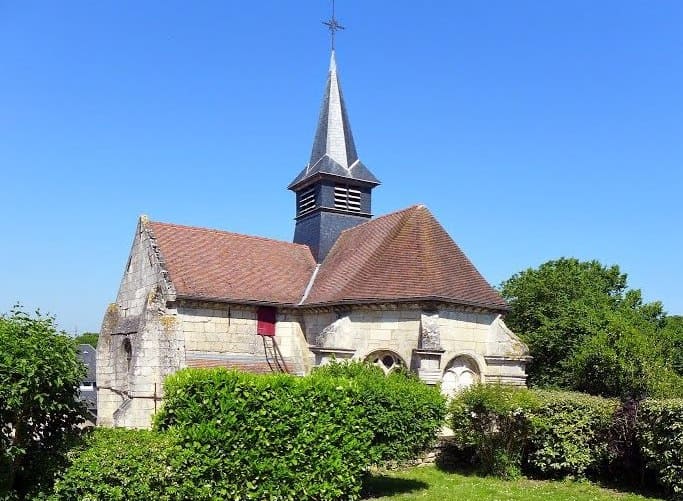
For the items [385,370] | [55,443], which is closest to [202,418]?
[55,443]

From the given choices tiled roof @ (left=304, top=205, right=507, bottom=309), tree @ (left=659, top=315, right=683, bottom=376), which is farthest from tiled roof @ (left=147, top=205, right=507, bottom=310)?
tree @ (left=659, top=315, right=683, bottom=376)

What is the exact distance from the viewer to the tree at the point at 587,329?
1927cm

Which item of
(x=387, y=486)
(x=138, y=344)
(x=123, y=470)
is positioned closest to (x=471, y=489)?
(x=387, y=486)

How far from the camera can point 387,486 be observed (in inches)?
517

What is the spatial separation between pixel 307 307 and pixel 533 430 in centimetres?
773

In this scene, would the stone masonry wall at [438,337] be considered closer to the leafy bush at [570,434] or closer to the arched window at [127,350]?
the leafy bush at [570,434]

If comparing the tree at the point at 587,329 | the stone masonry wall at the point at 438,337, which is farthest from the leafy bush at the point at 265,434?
the tree at the point at 587,329

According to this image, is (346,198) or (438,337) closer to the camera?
(438,337)

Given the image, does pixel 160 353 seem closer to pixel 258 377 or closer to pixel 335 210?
pixel 258 377

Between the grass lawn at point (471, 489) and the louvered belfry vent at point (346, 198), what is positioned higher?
the louvered belfry vent at point (346, 198)

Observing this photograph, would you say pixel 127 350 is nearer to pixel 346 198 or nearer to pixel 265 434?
pixel 346 198

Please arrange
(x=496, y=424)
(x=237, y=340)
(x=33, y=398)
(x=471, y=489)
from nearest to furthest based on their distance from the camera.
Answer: (x=33, y=398) < (x=471, y=489) < (x=496, y=424) < (x=237, y=340)

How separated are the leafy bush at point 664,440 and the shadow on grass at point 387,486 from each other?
4726mm

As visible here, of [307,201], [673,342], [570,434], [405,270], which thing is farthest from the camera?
→ [673,342]
